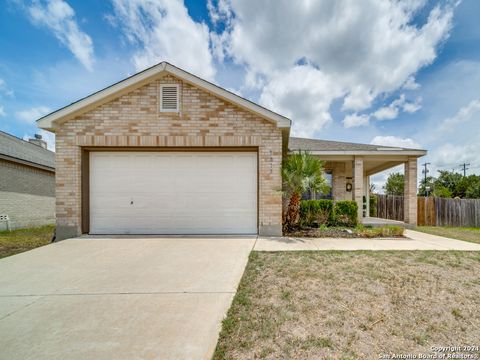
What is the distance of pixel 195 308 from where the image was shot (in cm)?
299

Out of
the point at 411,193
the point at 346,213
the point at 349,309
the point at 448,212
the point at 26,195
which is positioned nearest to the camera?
the point at 349,309

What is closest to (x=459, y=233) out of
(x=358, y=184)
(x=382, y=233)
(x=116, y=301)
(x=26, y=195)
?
(x=358, y=184)

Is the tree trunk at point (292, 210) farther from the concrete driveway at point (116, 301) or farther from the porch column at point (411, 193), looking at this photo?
the porch column at point (411, 193)

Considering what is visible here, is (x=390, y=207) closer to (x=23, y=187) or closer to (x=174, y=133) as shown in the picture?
(x=174, y=133)

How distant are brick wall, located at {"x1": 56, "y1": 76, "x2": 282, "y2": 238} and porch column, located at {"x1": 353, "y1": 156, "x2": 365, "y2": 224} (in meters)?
5.17

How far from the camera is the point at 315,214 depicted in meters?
9.20

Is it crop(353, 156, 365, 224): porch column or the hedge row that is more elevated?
crop(353, 156, 365, 224): porch column

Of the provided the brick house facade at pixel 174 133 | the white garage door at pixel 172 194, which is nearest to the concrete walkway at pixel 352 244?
the brick house facade at pixel 174 133

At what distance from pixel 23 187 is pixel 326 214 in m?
14.9

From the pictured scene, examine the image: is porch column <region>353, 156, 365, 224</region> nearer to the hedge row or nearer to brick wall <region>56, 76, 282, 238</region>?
the hedge row

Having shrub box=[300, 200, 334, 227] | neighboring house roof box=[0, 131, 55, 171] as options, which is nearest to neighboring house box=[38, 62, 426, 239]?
shrub box=[300, 200, 334, 227]

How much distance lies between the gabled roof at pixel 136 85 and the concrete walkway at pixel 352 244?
3739 millimetres

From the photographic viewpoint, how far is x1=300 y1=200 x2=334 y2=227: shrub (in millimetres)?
9195

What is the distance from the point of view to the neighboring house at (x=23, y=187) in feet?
34.7
